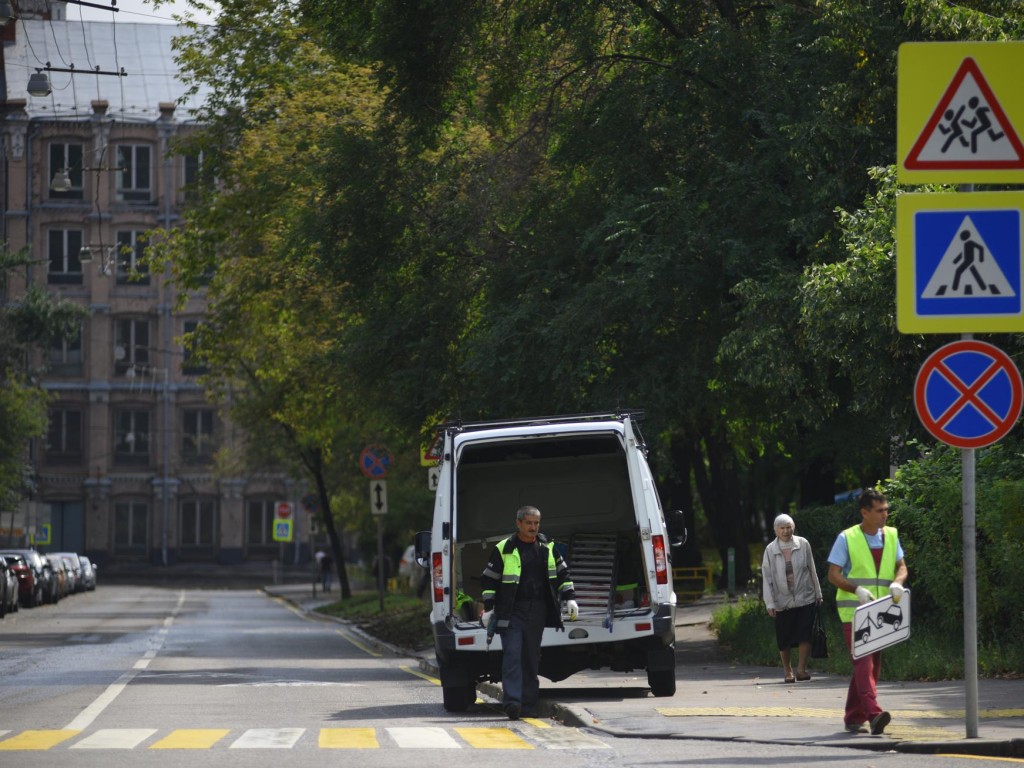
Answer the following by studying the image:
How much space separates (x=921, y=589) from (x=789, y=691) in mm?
2748

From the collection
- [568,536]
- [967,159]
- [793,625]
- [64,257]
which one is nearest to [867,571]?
[967,159]

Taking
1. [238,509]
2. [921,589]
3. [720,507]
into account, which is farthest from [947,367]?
[238,509]

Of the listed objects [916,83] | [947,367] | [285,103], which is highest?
[285,103]

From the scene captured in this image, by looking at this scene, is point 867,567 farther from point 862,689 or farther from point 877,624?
point 862,689

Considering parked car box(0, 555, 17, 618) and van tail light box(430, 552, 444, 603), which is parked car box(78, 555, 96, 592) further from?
van tail light box(430, 552, 444, 603)

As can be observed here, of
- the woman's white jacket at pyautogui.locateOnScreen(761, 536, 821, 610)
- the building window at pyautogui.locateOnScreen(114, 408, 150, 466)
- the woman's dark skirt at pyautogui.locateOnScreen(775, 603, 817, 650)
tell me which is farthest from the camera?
the building window at pyautogui.locateOnScreen(114, 408, 150, 466)

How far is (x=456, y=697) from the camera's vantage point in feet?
54.9

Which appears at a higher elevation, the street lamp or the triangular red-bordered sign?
the street lamp

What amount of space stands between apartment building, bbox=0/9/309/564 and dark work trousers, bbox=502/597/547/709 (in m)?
74.4

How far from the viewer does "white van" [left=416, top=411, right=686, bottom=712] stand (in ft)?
54.6

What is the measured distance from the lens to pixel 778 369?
2094cm

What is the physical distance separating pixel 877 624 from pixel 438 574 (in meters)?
5.36

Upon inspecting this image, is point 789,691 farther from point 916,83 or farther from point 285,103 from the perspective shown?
point 285,103

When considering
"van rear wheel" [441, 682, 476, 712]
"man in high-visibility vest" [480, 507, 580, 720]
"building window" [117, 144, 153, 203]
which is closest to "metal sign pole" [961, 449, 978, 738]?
"man in high-visibility vest" [480, 507, 580, 720]
